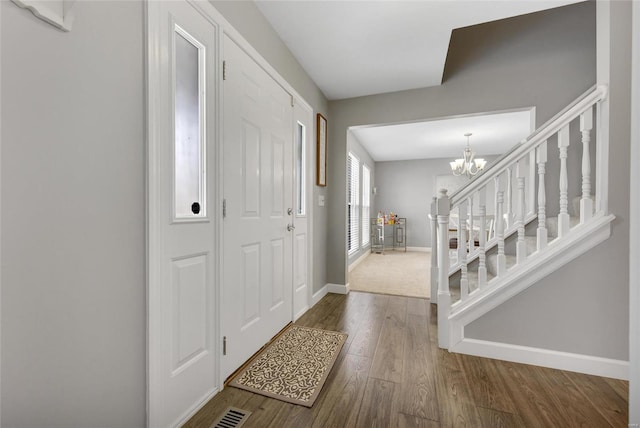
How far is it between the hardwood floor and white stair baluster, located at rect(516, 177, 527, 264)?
0.73 meters

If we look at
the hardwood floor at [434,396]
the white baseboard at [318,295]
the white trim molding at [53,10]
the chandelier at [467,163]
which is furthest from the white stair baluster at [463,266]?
the chandelier at [467,163]

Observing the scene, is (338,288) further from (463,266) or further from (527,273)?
(527,273)

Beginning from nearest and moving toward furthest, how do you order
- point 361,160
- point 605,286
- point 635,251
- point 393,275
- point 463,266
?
point 635,251 < point 605,286 < point 463,266 < point 393,275 < point 361,160

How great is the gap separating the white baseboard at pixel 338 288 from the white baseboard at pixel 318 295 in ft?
0.19

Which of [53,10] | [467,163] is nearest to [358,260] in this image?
[467,163]

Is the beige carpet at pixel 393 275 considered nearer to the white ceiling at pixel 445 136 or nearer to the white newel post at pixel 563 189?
the white newel post at pixel 563 189

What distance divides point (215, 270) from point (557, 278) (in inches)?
85.7

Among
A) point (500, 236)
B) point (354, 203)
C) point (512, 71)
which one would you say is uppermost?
point (512, 71)

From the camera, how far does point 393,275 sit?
170 inches

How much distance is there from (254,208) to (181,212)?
618 millimetres

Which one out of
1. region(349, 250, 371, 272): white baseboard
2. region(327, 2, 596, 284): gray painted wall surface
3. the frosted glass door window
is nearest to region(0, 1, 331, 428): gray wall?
the frosted glass door window

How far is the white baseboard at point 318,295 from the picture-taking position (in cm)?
294

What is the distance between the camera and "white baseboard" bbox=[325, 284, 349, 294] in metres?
3.33

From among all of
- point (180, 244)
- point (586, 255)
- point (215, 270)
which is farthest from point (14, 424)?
point (586, 255)
